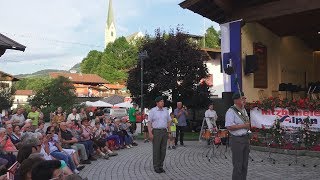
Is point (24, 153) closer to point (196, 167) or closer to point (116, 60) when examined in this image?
point (196, 167)

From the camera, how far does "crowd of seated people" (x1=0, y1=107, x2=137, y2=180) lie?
4807 mm

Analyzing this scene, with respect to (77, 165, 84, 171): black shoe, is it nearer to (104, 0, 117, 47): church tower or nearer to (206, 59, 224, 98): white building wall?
(206, 59, 224, 98): white building wall

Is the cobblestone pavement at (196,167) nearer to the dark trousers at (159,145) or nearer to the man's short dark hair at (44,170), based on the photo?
the dark trousers at (159,145)

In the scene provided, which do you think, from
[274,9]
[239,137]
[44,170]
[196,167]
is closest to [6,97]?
[274,9]

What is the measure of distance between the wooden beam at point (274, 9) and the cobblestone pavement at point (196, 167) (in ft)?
15.5

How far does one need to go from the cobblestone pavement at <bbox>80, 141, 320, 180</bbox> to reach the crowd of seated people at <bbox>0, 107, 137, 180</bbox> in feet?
1.81

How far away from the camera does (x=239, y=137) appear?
734 cm

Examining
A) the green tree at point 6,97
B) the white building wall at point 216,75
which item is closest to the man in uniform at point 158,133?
the white building wall at point 216,75

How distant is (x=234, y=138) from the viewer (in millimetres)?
7379

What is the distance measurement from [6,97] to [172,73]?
30842 millimetres

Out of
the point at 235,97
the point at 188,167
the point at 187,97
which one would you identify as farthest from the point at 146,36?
the point at 235,97

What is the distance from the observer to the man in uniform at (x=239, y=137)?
725cm

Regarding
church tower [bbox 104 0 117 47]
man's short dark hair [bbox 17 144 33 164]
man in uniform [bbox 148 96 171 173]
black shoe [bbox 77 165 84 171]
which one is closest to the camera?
man's short dark hair [bbox 17 144 33 164]

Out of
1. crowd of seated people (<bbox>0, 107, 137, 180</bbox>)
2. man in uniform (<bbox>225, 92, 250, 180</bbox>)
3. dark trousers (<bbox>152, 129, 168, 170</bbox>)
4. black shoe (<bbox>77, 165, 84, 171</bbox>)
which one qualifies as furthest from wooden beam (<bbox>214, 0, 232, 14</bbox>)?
man in uniform (<bbox>225, 92, 250, 180</bbox>)
